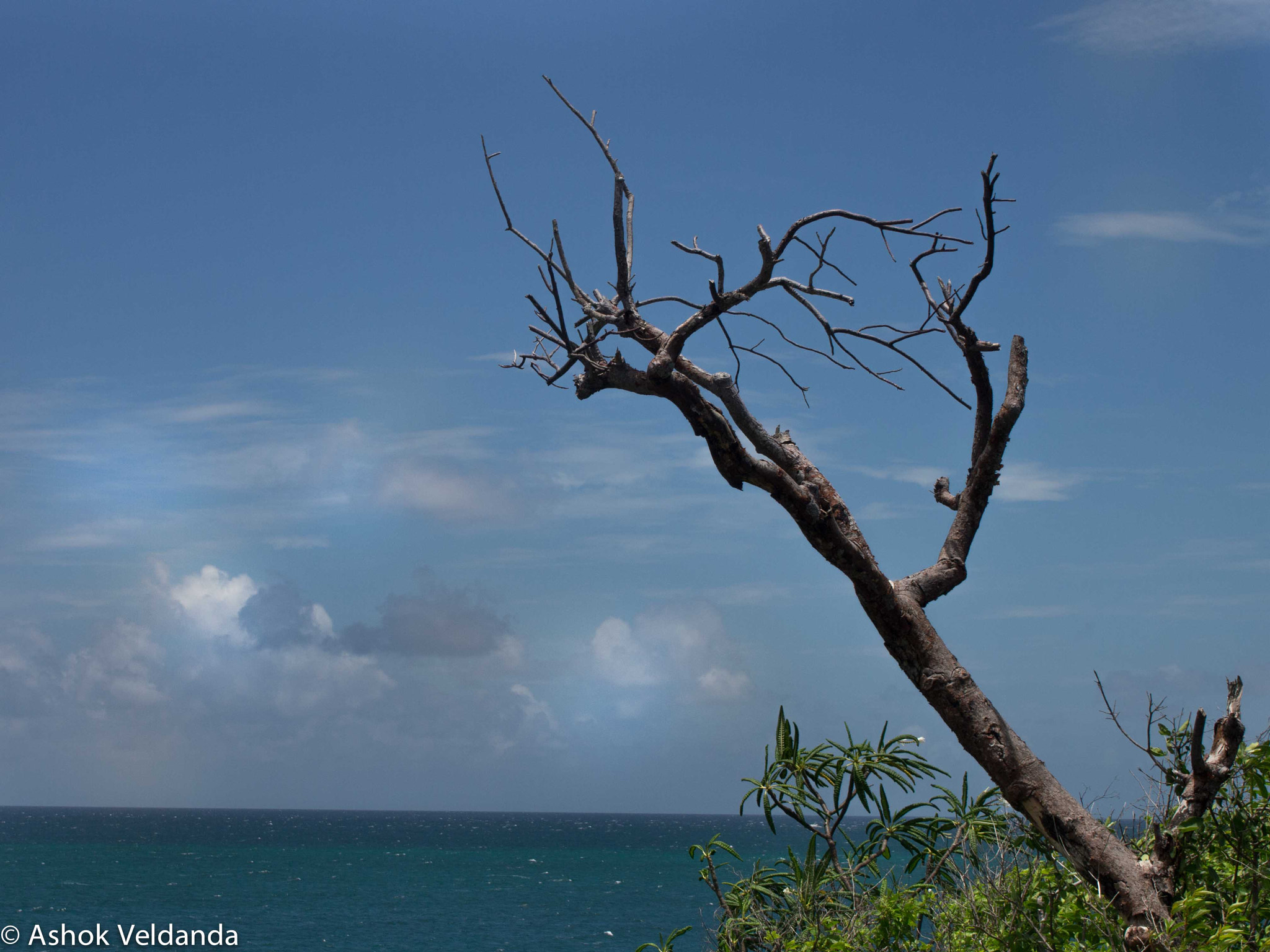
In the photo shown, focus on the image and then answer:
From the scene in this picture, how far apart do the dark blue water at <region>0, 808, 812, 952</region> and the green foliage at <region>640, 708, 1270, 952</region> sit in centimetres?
871

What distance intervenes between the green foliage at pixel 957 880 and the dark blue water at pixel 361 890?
8.71 m

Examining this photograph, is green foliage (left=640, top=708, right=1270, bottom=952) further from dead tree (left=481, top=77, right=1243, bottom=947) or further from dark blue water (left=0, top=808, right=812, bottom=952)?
dark blue water (left=0, top=808, right=812, bottom=952)

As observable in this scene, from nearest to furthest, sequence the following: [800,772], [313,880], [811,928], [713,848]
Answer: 1. [811,928]
2. [800,772]
3. [713,848]
4. [313,880]

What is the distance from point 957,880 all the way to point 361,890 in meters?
59.8

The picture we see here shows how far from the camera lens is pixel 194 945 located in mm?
39375

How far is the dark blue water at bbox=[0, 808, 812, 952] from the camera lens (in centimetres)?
4269

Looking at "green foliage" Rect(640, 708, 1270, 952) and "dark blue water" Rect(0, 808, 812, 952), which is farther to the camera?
"dark blue water" Rect(0, 808, 812, 952)

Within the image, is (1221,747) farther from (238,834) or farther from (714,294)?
(238,834)

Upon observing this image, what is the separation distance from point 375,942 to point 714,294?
41.7 metres

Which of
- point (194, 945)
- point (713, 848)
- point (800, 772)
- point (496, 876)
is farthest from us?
point (496, 876)

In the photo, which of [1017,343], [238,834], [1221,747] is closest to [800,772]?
[1221,747]

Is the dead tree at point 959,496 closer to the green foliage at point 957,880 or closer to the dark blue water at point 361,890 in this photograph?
the green foliage at point 957,880

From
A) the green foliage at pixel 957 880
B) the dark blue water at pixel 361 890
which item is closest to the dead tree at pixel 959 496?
the green foliage at pixel 957 880

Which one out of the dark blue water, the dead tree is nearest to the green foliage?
the dead tree
